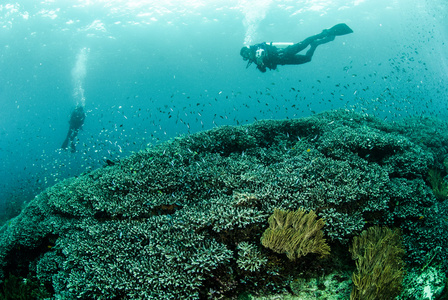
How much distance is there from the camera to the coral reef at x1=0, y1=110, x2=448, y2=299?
134 inches

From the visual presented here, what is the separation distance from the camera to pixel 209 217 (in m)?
3.96

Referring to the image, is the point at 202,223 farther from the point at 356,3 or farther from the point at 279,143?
the point at 356,3

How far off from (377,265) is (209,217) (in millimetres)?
2566

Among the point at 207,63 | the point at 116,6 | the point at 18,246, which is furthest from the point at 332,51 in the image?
the point at 18,246

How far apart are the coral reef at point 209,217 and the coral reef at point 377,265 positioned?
0.78 ft

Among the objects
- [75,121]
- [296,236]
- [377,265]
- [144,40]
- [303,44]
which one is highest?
[144,40]

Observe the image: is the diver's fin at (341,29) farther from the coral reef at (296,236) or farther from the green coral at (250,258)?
the green coral at (250,258)

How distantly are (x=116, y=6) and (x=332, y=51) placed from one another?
9901cm

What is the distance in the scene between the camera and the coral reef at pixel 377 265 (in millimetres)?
2797

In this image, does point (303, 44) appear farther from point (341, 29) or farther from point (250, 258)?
point (250, 258)

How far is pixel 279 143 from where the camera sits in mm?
7668

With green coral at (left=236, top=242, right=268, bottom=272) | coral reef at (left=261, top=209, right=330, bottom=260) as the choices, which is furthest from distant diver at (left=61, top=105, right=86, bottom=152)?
coral reef at (left=261, top=209, right=330, bottom=260)

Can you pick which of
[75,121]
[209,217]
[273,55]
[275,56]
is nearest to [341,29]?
[275,56]

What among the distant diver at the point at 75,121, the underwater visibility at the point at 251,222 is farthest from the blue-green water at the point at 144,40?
the underwater visibility at the point at 251,222
